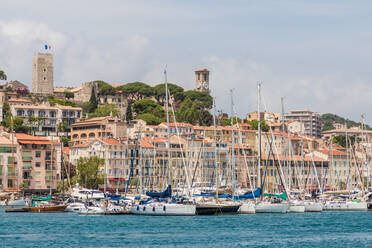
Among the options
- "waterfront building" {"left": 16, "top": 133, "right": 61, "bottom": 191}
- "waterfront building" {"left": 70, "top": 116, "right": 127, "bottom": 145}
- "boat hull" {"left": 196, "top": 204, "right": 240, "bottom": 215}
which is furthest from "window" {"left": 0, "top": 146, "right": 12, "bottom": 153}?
"boat hull" {"left": 196, "top": 204, "right": 240, "bottom": 215}

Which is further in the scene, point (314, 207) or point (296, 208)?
point (314, 207)

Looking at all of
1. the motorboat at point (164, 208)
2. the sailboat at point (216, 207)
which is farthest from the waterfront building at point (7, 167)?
the sailboat at point (216, 207)

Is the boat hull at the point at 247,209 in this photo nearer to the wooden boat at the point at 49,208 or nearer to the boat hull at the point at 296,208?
the boat hull at the point at 296,208

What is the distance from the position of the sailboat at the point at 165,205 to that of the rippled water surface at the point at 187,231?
0.82 m

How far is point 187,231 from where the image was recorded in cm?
6312

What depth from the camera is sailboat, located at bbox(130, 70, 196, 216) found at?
2896 inches

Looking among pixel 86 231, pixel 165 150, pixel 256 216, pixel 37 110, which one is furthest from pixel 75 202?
pixel 37 110

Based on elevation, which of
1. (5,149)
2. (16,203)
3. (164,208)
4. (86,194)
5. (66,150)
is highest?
(66,150)

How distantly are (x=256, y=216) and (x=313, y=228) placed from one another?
1166 cm

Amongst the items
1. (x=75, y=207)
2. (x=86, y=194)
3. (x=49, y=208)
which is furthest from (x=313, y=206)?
(x=86, y=194)

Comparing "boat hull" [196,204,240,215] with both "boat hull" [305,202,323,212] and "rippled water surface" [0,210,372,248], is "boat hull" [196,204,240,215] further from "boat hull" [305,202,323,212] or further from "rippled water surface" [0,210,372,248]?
"boat hull" [305,202,323,212]

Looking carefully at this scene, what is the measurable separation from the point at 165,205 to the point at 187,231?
1138cm

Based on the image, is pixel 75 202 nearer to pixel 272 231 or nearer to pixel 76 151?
pixel 272 231

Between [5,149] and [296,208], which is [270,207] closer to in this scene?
[296,208]
